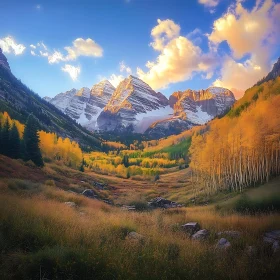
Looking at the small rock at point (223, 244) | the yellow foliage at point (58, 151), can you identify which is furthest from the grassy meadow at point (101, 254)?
the yellow foliage at point (58, 151)

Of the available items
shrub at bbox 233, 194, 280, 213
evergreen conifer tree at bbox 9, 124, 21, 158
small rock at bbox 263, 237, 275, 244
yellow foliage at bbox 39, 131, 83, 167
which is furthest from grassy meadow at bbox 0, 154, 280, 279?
yellow foliage at bbox 39, 131, 83, 167

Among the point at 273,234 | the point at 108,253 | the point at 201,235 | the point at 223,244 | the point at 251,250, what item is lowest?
the point at 201,235

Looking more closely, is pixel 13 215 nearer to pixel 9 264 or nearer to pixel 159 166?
pixel 9 264

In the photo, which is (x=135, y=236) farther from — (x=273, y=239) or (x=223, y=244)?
(x=273, y=239)

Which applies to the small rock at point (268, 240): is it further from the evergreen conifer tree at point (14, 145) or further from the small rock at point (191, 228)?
the evergreen conifer tree at point (14, 145)

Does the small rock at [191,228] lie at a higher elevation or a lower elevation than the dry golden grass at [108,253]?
lower

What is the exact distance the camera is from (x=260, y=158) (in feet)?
144

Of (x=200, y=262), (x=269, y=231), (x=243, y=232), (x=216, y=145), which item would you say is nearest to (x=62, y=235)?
(x=200, y=262)

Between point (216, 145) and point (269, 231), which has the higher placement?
point (216, 145)

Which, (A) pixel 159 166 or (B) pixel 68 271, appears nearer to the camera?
(B) pixel 68 271

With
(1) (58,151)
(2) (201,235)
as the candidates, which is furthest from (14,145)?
(1) (58,151)

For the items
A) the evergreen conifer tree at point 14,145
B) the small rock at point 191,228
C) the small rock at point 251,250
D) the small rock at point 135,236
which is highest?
the evergreen conifer tree at point 14,145

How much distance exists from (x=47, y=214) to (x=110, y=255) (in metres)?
4.45

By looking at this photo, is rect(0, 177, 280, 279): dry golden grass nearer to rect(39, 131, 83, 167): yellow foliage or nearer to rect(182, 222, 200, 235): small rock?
rect(182, 222, 200, 235): small rock
